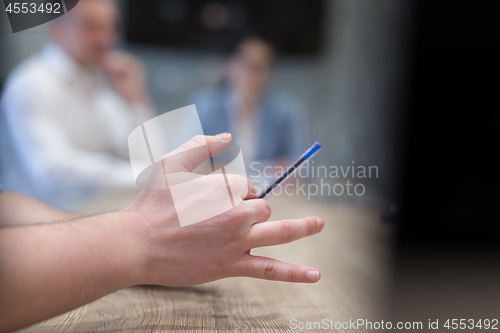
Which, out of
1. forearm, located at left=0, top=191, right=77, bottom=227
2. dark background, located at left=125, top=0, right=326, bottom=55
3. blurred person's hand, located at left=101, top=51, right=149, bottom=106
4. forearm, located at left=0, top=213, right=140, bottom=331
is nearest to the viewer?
forearm, located at left=0, top=213, right=140, bottom=331

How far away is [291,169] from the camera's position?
1.02 ft

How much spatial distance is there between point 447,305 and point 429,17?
251 millimetres

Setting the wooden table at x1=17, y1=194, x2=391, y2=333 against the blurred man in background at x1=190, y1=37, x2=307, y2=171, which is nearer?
the wooden table at x1=17, y1=194, x2=391, y2=333

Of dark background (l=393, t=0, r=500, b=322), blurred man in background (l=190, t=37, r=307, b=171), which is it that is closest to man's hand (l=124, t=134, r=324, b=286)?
dark background (l=393, t=0, r=500, b=322)

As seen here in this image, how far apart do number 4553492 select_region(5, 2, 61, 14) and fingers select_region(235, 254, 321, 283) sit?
433 mm

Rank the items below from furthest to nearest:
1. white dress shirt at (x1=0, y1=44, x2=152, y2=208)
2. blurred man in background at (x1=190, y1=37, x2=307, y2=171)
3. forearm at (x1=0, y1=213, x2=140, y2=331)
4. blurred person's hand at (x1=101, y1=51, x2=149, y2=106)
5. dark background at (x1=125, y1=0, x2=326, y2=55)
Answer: dark background at (x1=125, y1=0, x2=326, y2=55) → blurred person's hand at (x1=101, y1=51, x2=149, y2=106) → blurred man in background at (x1=190, y1=37, x2=307, y2=171) → white dress shirt at (x1=0, y1=44, x2=152, y2=208) → forearm at (x1=0, y1=213, x2=140, y2=331)

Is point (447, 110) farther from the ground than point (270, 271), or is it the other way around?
point (447, 110)

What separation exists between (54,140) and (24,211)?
0.53m

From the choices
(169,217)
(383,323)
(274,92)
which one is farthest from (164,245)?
(274,92)

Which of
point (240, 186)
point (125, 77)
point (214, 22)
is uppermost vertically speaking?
point (214, 22)

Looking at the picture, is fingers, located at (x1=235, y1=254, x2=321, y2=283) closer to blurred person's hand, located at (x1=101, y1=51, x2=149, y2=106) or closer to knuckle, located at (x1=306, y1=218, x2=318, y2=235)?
knuckle, located at (x1=306, y1=218, x2=318, y2=235)

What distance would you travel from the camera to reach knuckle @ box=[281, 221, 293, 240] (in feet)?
0.94

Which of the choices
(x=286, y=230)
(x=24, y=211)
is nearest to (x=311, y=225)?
(x=286, y=230)

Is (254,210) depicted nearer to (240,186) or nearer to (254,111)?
(240,186)
